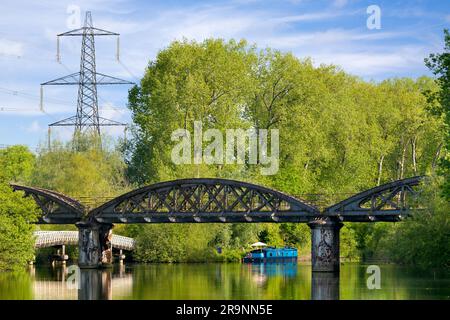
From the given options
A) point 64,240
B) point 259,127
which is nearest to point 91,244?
point 64,240

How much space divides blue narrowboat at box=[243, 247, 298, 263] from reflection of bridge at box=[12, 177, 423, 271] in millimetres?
13712

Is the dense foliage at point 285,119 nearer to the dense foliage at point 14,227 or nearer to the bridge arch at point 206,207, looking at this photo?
the bridge arch at point 206,207

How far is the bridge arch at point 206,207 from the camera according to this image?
79.2 metres

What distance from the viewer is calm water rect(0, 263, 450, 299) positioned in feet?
192

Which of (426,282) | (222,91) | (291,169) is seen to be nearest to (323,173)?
(291,169)

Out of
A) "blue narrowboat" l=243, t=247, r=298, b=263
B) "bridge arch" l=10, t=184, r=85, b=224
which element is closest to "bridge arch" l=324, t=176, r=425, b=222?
"bridge arch" l=10, t=184, r=85, b=224

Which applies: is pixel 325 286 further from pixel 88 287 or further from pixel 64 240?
pixel 64 240

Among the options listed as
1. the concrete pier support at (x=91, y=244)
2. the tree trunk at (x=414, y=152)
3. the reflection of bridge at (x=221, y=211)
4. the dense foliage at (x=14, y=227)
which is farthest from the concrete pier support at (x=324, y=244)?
the tree trunk at (x=414, y=152)

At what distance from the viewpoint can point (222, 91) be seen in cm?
10838

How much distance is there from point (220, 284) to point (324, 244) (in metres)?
12.5

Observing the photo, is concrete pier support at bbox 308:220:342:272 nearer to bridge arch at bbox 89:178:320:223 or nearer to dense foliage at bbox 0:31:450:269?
bridge arch at bbox 89:178:320:223

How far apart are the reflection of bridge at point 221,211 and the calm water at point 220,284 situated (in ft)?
8.38

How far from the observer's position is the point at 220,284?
67.2 m
